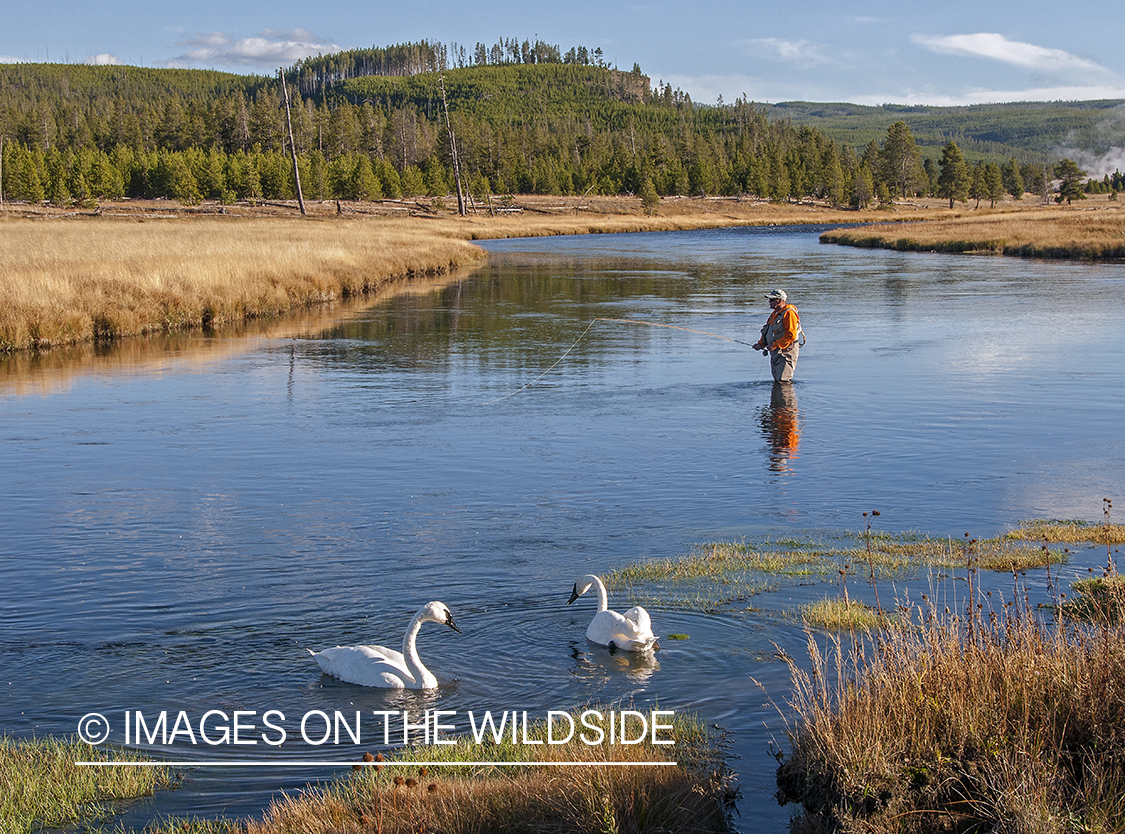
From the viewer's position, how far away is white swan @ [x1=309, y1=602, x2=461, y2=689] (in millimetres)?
7352

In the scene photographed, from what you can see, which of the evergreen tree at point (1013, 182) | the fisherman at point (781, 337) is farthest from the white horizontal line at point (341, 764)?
the evergreen tree at point (1013, 182)

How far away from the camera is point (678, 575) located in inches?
383

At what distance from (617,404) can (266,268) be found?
19671 mm

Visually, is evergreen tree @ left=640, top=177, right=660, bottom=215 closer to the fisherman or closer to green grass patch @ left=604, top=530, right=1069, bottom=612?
the fisherman

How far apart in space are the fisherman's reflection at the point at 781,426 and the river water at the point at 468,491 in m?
0.09

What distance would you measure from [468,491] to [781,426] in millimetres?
6344

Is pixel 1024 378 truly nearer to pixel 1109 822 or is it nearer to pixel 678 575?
pixel 678 575

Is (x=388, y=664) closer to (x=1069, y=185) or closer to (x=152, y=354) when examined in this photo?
(x=152, y=354)

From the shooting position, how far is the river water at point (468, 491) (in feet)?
24.6

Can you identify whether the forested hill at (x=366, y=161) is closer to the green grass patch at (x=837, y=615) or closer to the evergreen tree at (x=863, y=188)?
the evergreen tree at (x=863, y=188)

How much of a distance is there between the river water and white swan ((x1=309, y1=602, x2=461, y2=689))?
0.38 feet

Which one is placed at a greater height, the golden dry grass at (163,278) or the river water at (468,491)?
the golden dry grass at (163,278)

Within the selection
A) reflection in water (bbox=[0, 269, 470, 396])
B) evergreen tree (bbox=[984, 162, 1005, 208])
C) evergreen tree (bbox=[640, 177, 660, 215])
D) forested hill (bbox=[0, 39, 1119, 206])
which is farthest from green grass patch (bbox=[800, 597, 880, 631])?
evergreen tree (bbox=[984, 162, 1005, 208])

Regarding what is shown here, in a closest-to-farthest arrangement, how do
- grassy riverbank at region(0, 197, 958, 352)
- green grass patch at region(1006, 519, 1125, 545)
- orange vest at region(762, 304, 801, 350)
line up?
green grass patch at region(1006, 519, 1125, 545) → orange vest at region(762, 304, 801, 350) → grassy riverbank at region(0, 197, 958, 352)
